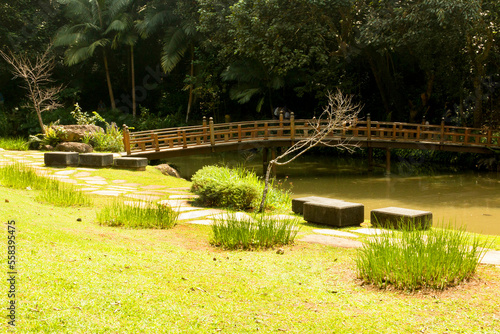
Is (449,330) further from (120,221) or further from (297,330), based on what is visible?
(120,221)

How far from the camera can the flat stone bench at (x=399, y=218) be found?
724 centimetres

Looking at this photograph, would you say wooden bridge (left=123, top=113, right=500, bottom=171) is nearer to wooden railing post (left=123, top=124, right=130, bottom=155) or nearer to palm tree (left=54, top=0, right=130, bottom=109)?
wooden railing post (left=123, top=124, right=130, bottom=155)

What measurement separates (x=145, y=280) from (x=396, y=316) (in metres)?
2.00

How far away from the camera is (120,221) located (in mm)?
6781

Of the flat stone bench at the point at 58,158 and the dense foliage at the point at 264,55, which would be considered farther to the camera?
the dense foliage at the point at 264,55

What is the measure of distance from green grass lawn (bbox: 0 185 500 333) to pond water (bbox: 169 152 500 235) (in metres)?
6.61

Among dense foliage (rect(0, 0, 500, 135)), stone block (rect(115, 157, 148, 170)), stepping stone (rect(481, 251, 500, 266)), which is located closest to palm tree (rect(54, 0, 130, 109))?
dense foliage (rect(0, 0, 500, 135))

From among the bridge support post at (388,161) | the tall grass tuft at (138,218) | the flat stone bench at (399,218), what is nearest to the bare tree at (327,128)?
the flat stone bench at (399,218)

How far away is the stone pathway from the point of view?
6361mm

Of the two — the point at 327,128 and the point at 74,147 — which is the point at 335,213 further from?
the point at 74,147

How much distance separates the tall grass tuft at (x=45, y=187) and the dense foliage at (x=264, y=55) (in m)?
12.9

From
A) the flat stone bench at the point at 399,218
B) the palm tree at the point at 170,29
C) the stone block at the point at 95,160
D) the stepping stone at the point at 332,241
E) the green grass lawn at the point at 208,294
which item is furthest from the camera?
the palm tree at the point at 170,29

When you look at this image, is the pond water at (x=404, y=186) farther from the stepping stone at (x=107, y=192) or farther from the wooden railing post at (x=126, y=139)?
the stepping stone at (x=107, y=192)

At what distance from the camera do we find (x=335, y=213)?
7453 millimetres
